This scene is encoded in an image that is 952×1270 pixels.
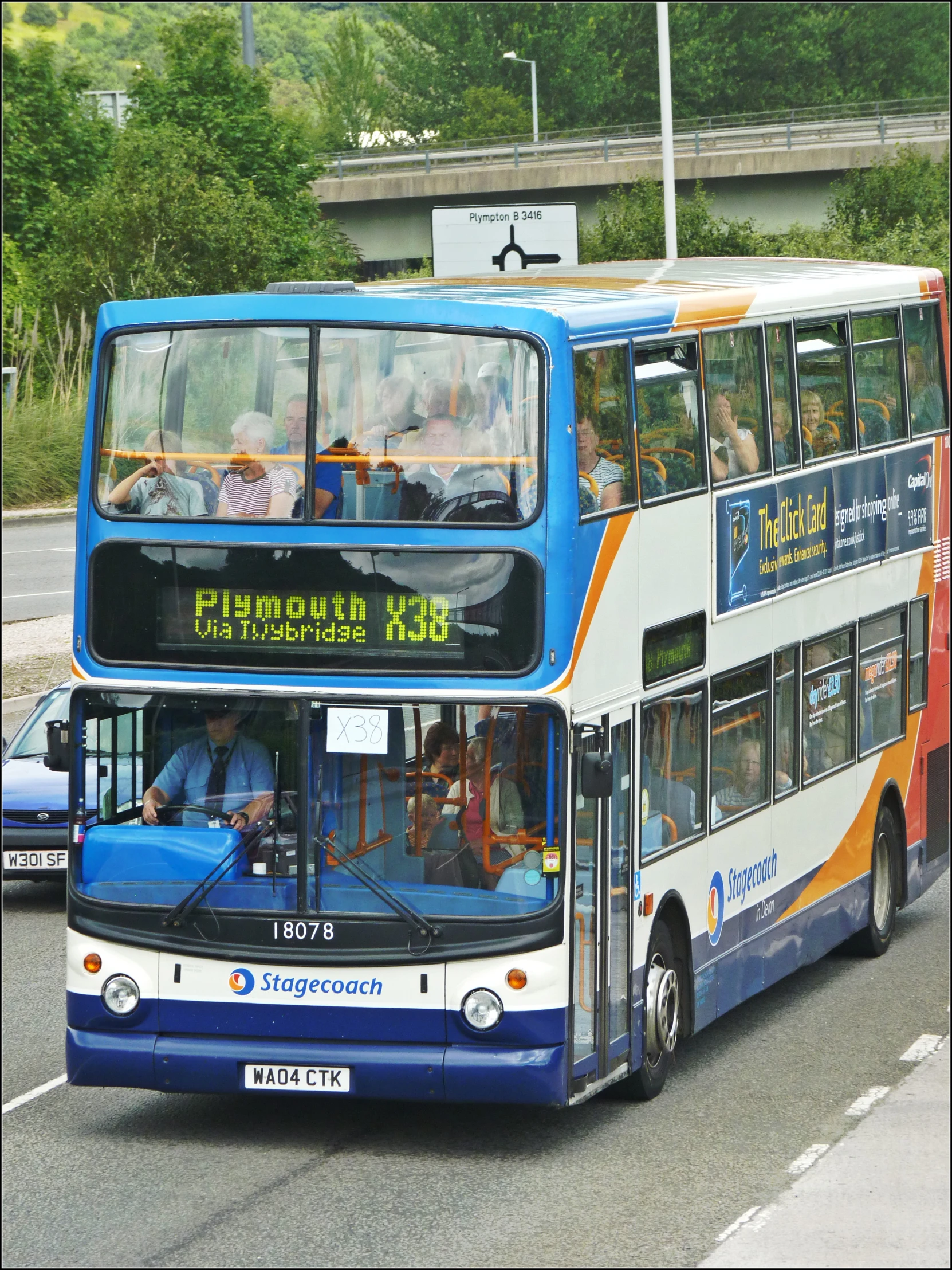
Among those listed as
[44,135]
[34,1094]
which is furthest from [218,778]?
[44,135]

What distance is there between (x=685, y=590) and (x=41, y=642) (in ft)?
54.1

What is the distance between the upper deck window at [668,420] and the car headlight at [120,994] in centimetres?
330

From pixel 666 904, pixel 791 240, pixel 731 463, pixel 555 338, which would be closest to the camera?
pixel 555 338

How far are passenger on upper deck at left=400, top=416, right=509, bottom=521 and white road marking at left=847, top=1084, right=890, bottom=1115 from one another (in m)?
3.46

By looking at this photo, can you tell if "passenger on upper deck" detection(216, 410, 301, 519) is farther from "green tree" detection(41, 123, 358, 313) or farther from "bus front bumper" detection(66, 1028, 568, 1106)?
"green tree" detection(41, 123, 358, 313)

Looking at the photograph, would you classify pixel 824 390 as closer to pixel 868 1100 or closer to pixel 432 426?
pixel 432 426

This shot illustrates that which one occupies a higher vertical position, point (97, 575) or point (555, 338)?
point (555, 338)

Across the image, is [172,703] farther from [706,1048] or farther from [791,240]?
[791,240]

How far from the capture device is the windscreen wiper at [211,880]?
9414 mm

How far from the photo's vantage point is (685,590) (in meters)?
10.7

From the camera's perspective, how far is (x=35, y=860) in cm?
1559

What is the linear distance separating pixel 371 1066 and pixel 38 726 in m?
8.58

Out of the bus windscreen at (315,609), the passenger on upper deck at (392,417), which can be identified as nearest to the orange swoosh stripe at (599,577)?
the bus windscreen at (315,609)

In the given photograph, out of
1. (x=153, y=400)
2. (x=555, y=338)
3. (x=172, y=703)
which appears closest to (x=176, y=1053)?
(x=172, y=703)
